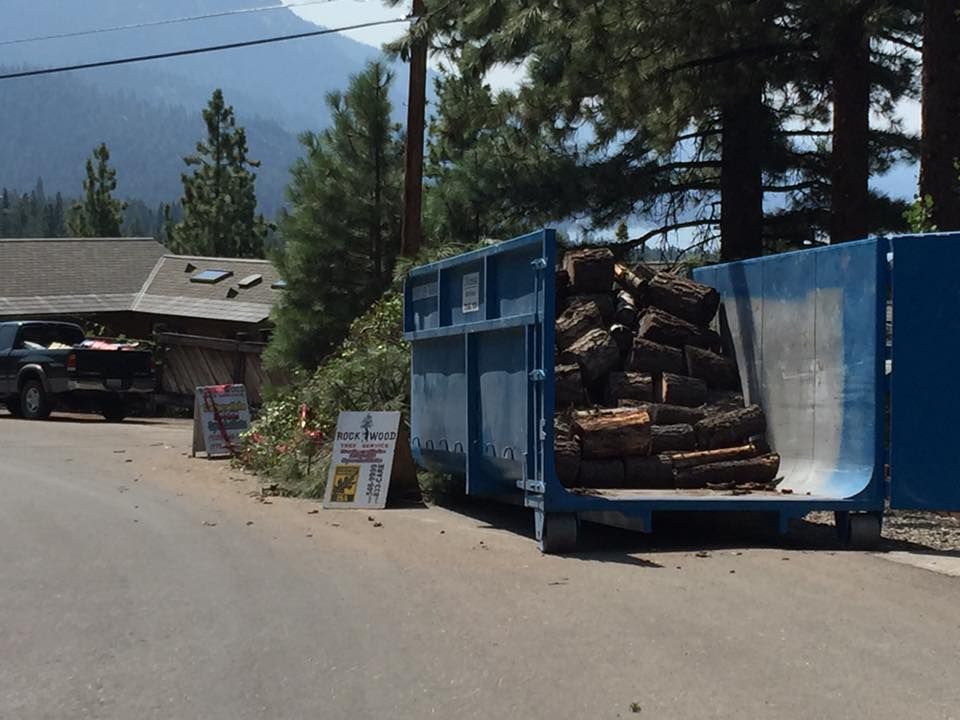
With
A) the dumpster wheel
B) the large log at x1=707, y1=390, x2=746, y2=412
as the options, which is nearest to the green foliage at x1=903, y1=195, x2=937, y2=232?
the large log at x1=707, y1=390, x2=746, y2=412

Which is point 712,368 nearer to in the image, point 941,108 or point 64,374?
point 941,108

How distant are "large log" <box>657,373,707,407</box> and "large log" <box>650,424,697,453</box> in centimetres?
39

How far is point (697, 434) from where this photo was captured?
11.3 metres

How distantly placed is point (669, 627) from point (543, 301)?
3.32 meters

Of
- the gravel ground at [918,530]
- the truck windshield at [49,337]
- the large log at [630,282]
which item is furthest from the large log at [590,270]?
the truck windshield at [49,337]

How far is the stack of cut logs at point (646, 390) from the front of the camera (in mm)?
10875

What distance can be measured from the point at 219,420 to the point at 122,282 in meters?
22.1

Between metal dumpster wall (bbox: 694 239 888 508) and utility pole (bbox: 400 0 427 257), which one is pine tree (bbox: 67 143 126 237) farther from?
metal dumpster wall (bbox: 694 239 888 508)

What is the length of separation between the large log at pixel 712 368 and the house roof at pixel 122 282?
67.7ft

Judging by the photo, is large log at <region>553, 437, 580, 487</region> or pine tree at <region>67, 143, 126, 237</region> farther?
pine tree at <region>67, 143, 126, 237</region>

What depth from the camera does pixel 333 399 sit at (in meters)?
15.3

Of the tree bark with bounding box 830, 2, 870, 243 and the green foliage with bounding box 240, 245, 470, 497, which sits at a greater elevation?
the tree bark with bounding box 830, 2, 870, 243

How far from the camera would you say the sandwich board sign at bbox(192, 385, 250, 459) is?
1867 centimetres

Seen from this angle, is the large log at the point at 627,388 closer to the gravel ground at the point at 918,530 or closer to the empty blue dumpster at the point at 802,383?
the empty blue dumpster at the point at 802,383
